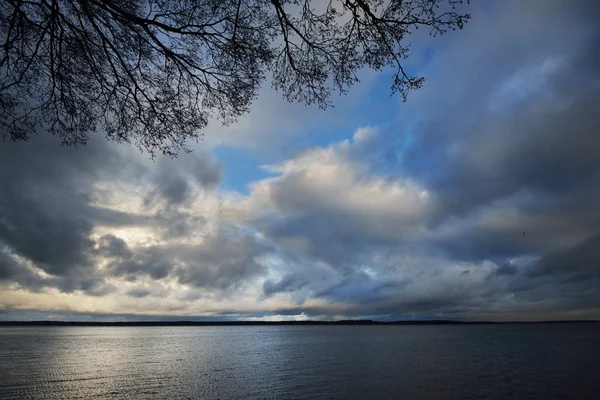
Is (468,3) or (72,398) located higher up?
(468,3)

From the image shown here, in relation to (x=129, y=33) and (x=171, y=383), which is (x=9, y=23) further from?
(x=171, y=383)

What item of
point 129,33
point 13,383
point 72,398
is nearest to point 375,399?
point 72,398

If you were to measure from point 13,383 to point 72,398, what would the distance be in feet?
29.0

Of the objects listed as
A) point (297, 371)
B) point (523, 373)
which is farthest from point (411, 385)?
point (523, 373)

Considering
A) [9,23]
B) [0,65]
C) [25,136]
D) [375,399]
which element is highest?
[9,23]

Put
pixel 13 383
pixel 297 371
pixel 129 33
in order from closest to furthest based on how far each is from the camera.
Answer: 1. pixel 129 33
2. pixel 13 383
3. pixel 297 371

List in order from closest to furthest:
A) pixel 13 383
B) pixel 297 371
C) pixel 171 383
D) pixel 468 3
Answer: pixel 468 3 → pixel 13 383 → pixel 171 383 → pixel 297 371

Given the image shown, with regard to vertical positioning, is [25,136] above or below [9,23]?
below

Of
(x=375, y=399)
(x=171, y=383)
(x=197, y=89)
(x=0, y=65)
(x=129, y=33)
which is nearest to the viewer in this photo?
(x=0, y=65)

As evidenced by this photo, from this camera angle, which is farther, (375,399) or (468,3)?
(375,399)

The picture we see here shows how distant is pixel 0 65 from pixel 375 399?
2413 centimetres

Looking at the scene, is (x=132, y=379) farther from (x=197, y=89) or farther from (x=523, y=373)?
(x=523, y=373)

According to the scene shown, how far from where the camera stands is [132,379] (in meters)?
29.0

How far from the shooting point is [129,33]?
26.5 feet
